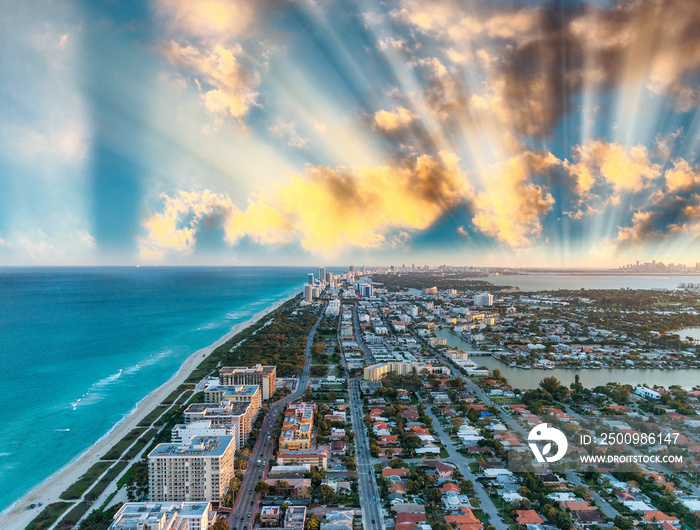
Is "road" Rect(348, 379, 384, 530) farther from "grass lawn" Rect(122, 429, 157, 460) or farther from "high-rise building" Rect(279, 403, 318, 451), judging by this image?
"grass lawn" Rect(122, 429, 157, 460)

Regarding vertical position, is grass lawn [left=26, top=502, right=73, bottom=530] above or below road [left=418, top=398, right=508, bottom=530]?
below

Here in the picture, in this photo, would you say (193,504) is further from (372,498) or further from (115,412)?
(115,412)

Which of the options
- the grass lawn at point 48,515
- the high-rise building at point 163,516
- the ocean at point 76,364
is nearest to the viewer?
the high-rise building at point 163,516

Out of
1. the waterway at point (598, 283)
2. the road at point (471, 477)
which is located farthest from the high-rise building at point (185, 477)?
the waterway at point (598, 283)

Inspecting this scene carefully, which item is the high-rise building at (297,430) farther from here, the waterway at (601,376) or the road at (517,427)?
the waterway at (601,376)

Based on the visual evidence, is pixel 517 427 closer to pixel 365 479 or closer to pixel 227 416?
pixel 365 479

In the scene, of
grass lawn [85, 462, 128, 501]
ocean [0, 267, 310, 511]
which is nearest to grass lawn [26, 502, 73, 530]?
grass lawn [85, 462, 128, 501]
